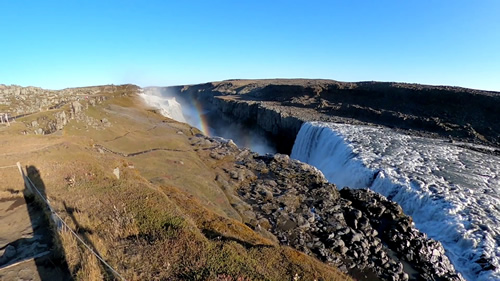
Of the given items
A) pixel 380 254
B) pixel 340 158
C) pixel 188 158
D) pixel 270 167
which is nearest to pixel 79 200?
pixel 380 254

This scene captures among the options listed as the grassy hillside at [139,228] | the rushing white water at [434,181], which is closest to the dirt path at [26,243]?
the grassy hillside at [139,228]

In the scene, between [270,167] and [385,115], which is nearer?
[270,167]

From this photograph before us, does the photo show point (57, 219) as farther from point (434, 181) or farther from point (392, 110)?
point (392, 110)

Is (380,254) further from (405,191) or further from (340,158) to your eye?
(340,158)

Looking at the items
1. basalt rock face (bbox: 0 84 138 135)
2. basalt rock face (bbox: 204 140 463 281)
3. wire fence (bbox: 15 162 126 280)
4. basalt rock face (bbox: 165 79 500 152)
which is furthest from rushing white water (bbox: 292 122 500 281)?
basalt rock face (bbox: 0 84 138 135)

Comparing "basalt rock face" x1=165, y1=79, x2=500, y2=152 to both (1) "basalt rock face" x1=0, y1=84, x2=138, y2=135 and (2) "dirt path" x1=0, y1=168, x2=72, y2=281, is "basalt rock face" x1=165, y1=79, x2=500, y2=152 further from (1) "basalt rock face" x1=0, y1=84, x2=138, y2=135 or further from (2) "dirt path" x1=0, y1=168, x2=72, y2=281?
(2) "dirt path" x1=0, y1=168, x2=72, y2=281

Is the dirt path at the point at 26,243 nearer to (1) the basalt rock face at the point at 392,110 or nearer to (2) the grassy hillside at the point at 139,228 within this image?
(2) the grassy hillside at the point at 139,228
